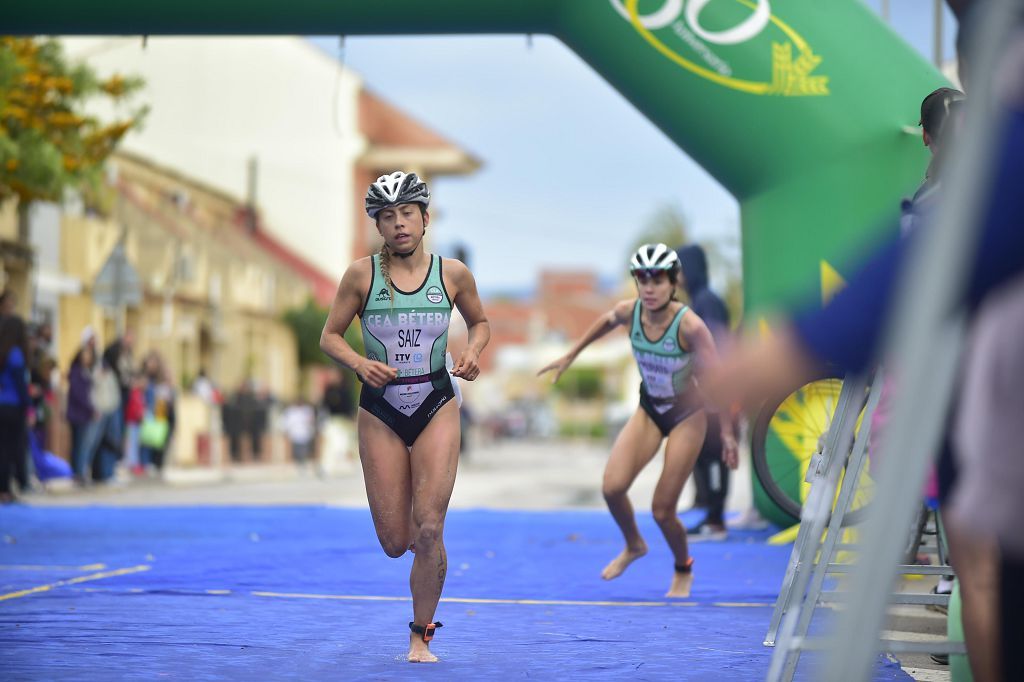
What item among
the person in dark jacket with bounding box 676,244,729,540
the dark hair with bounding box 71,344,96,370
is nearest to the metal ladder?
the person in dark jacket with bounding box 676,244,729,540

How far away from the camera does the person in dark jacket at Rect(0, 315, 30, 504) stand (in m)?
15.7

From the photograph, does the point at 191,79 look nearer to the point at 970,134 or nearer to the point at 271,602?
the point at 271,602

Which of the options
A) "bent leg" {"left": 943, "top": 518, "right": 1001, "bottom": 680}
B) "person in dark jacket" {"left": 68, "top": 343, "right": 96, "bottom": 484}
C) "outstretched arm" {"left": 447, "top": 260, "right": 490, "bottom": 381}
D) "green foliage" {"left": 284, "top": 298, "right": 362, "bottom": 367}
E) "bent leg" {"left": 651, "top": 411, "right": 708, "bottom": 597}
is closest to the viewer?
"bent leg" {"left": 943, "top": 518, "right": 1001, "bottom": 680}

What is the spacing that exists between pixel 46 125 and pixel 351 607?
14.7 metres

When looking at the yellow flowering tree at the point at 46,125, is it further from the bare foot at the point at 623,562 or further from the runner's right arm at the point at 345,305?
the runner's right arm at the point at 345,305

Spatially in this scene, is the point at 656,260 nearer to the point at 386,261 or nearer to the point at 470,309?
the point at 470,309

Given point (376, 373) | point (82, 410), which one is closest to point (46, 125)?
point (82, 410)

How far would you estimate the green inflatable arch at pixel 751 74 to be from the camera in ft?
36.1

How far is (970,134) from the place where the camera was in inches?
89.1

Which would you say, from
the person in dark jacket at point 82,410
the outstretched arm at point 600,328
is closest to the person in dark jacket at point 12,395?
the person in dark jacket at point 82,410

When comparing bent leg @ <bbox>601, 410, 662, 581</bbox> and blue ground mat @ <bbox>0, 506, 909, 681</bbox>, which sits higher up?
bent leg @ <bbox>601, 410, 662, 581</bbox>

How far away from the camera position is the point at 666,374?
8.54 m

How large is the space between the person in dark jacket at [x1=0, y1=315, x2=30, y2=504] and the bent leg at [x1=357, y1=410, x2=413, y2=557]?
10181 mm

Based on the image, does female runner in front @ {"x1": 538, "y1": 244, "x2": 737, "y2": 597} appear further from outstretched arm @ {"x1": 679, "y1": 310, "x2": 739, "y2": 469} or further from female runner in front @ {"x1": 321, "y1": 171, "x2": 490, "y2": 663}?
female runner in front @ {"x1": 321, "y1": 171, "x2": 490, "y2": 663}
